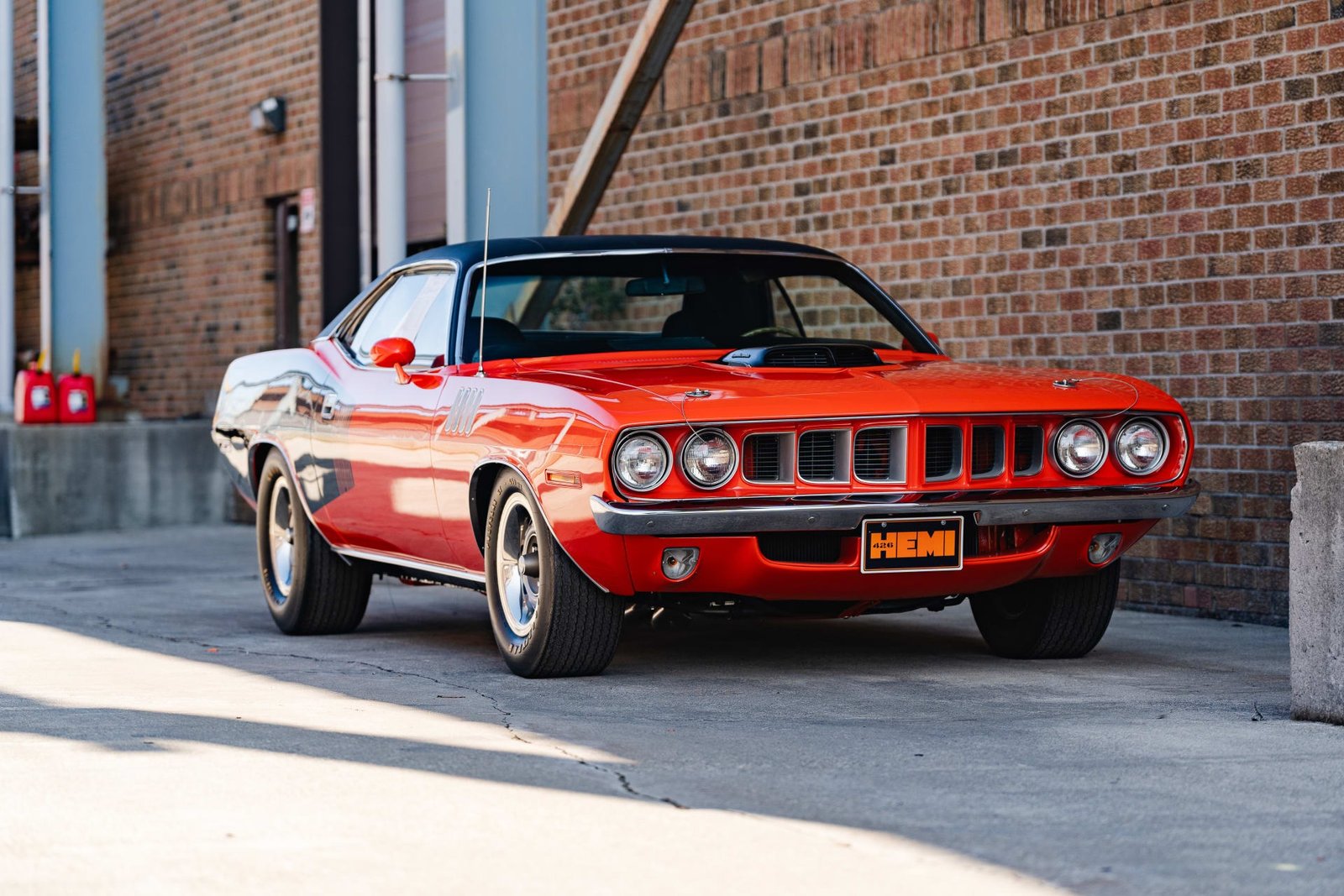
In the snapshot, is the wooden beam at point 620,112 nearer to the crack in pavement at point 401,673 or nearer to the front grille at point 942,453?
the crack in pavement at point 401,673

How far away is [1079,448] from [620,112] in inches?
219

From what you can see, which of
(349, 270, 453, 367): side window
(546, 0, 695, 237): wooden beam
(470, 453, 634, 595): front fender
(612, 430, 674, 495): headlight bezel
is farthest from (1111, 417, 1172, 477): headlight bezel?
(546, 0, 695, 237): wooden beam

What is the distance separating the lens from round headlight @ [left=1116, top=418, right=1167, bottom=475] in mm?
6895

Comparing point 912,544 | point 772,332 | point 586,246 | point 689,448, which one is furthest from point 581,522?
point 586,246

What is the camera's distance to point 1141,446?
22.7ft

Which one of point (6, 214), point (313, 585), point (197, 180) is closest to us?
point (313, 585)

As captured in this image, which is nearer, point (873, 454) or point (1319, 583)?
point (1319, 583)

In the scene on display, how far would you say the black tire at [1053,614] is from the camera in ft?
23.9

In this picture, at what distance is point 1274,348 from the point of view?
28.7ft

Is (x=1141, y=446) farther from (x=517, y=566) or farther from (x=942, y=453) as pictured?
(x=517, y=566)

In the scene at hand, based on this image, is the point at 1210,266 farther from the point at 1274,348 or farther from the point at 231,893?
the point at 231,893

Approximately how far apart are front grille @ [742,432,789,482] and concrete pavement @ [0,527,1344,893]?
0.66m

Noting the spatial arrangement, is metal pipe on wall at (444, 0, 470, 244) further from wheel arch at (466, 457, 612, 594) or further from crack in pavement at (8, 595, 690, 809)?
wheel arch at (466, 457, 612, 594)

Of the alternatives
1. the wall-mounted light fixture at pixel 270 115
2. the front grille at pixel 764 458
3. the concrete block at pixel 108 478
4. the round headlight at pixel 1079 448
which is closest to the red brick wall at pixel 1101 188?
the round headlight at pixel 1079 448
